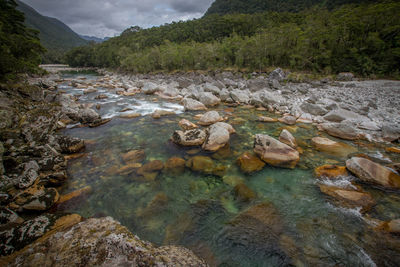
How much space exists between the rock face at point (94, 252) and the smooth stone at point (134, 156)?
4.51 m

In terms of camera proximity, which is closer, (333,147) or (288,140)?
(333,147)

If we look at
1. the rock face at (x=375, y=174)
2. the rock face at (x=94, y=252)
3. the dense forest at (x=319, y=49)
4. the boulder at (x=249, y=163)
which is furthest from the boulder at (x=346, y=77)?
the rock face at (x=94, y=252)

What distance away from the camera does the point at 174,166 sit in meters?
6.32

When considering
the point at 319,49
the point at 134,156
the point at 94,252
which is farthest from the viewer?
the point at 319,49

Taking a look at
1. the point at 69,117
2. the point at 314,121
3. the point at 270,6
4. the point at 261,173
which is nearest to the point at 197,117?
the point at 261,173

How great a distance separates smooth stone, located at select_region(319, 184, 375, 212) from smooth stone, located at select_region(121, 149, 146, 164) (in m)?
6.79

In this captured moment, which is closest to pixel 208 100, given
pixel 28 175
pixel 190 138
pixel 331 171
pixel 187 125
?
pixel 187 125

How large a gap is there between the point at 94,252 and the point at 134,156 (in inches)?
209

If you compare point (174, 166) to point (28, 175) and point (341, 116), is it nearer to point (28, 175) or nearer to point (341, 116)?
point (28, 175)

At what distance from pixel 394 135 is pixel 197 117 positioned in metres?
10.6

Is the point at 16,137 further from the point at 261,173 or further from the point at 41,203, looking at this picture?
the point at 261,173

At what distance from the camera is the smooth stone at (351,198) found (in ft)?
14.3

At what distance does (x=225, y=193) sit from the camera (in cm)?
502

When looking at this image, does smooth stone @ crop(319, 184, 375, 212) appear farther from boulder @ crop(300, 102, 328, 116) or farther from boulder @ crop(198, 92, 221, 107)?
boulder @ crop(198, 92, 221, 107)
